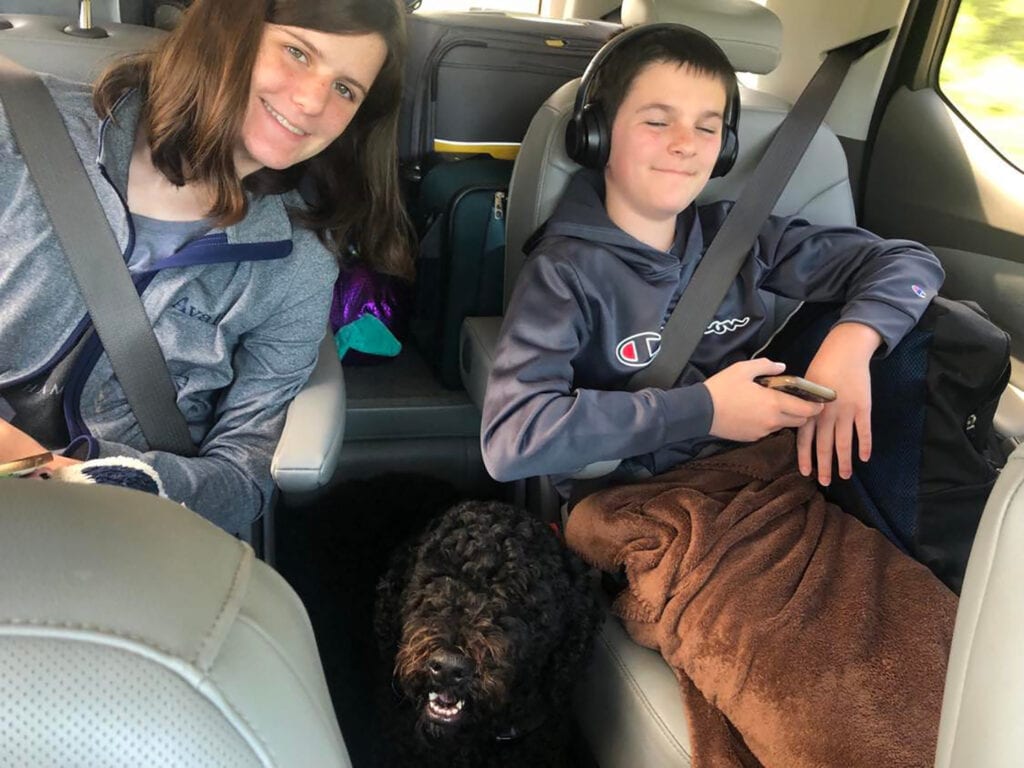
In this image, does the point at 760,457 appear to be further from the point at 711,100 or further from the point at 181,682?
the point at 181,682

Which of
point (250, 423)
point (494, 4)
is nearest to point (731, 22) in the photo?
point (250, 423)

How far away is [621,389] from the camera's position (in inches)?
61.2

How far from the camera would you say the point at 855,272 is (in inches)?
62.6

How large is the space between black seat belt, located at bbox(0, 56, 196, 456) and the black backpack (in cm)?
119

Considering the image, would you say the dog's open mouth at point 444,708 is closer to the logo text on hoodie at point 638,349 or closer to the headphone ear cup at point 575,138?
the logo text on hoodie at point 638,349

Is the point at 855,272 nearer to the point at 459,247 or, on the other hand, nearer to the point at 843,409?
the point at 843,409

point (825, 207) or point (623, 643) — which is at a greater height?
point (825, 207)

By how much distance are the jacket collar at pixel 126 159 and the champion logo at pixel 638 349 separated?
24.6 inches

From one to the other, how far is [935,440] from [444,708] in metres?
0.88

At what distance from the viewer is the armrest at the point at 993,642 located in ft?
1.94

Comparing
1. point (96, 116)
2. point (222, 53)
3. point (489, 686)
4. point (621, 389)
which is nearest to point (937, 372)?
point (621, 389)

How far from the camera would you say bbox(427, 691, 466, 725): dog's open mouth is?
1270mm

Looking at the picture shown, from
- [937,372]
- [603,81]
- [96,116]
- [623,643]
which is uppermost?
[603,81]

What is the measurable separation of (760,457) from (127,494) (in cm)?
116
